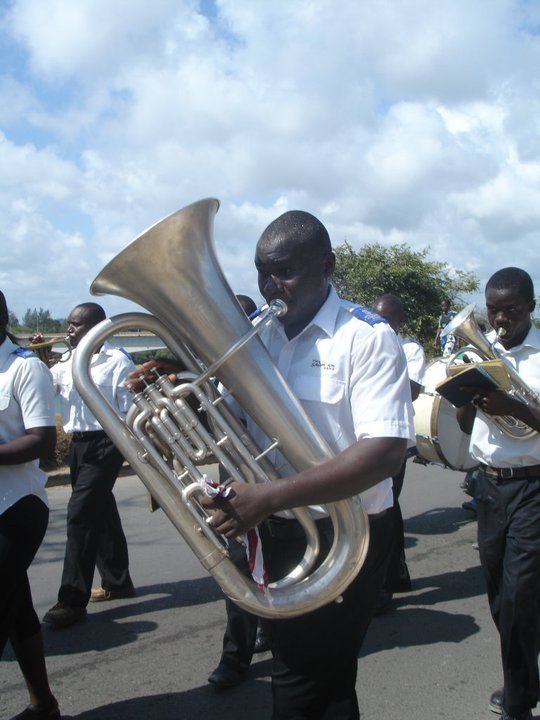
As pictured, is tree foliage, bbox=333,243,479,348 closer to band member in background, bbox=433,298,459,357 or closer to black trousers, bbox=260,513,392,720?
band member in background, bbox=433,298,459,357

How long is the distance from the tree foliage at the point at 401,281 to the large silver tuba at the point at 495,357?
65.3 feet

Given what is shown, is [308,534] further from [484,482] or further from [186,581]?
[186,581]

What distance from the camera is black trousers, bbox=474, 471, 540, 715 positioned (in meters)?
2.96

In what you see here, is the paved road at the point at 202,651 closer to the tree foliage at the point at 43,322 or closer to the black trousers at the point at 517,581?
the black trousers at the point at 517,581

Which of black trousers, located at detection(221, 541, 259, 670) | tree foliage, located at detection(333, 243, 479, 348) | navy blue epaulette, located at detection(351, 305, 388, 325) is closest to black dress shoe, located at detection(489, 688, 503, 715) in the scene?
black trousers, located at detection(221, 541, 259, 670)

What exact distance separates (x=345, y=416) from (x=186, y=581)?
3317 mm

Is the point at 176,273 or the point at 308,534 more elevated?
the point at 176,273

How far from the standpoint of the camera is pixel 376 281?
945 inches

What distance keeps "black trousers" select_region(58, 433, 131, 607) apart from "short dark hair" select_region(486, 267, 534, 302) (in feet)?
8.57

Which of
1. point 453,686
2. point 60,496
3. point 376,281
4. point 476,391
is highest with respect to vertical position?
point 376,281

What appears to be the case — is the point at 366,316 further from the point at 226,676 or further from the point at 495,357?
the point at 226,676

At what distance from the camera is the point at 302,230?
2.17 metres

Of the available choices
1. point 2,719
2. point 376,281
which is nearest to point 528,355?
point 2,719

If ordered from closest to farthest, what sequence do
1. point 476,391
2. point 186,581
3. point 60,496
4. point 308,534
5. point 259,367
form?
point 259,367 < point 308,534 < point 476,391 < point 186,581 < point 60,496
